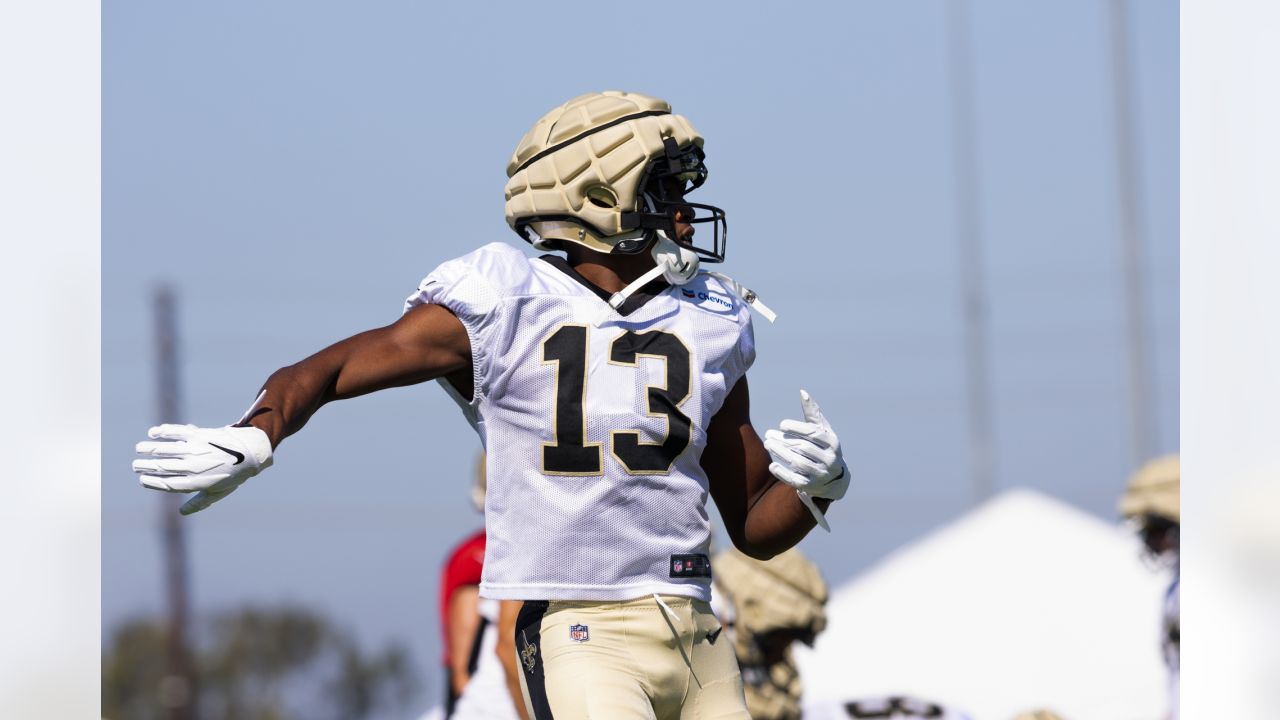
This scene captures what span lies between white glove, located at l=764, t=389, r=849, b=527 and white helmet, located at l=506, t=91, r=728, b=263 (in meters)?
0.45

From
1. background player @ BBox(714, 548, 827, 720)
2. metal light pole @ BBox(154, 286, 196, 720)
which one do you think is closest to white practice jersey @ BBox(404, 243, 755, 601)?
background player @ BBox(714, 548, 827, 720)

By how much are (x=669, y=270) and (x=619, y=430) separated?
38cm

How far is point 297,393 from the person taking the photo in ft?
10.3

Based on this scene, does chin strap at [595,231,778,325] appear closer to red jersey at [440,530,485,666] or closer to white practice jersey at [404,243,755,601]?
white practice jersey at [404,243,755,601]

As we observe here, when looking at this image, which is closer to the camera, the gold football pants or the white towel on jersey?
the gold football pants

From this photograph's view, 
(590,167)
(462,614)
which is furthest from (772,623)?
(590,167)

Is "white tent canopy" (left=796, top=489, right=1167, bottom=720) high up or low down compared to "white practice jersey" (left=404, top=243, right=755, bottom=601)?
down

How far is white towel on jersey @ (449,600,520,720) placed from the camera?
5156 millimetres

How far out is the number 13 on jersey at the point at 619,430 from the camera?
10.8ft

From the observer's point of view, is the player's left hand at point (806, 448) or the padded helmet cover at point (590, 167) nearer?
the player's left hand at point (806, 448)

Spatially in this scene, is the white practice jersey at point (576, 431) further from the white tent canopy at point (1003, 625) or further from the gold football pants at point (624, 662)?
the white tent canopy at point (1003, 625)

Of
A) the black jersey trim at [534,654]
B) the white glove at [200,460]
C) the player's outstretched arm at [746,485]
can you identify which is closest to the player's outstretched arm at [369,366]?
the white glove at [200,460]
